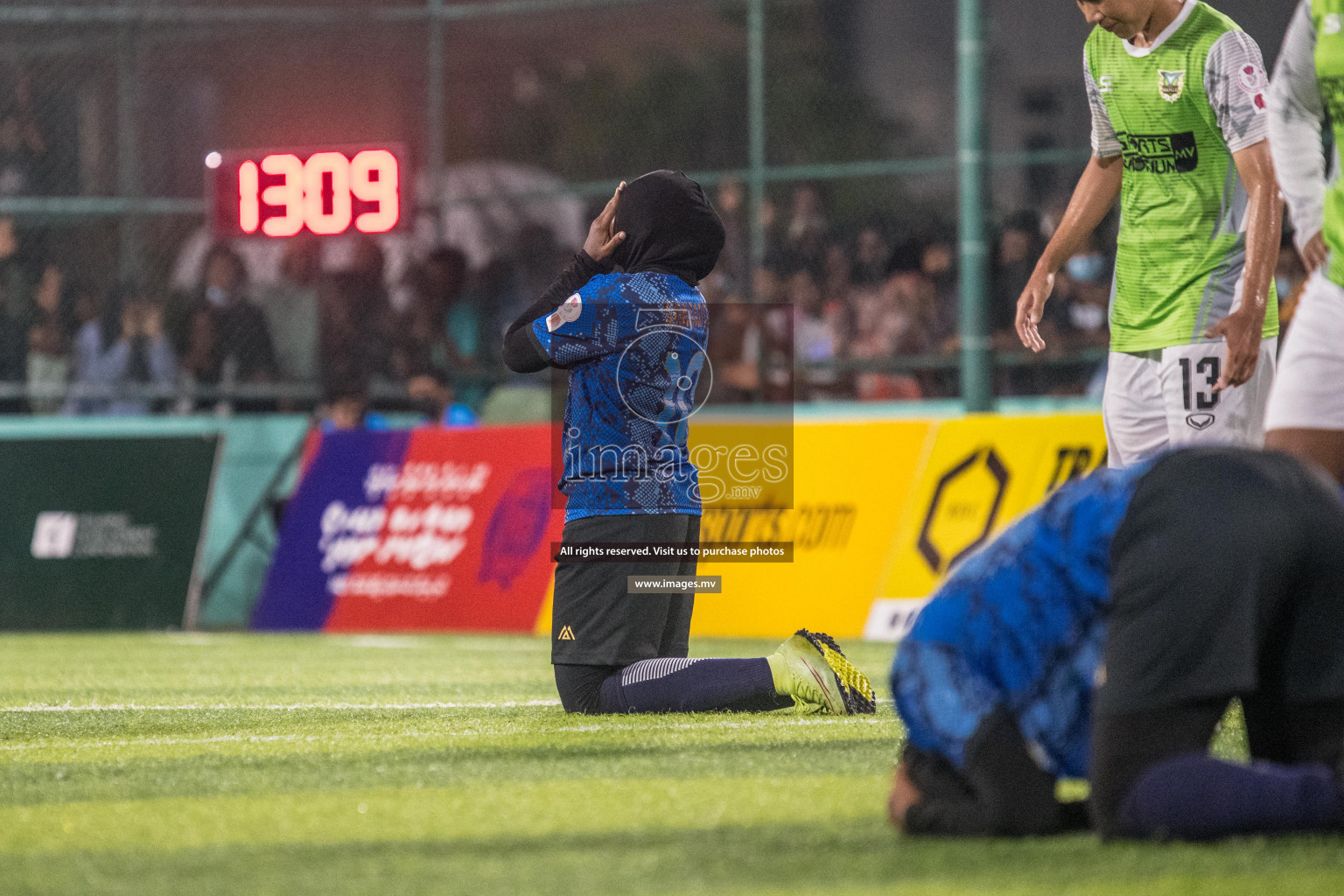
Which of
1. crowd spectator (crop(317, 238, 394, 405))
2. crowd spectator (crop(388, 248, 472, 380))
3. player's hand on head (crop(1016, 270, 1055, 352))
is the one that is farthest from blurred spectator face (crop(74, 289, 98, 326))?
player's hand on head (crop(1016, 270, 1055, 352))

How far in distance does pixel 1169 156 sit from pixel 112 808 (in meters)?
3.68

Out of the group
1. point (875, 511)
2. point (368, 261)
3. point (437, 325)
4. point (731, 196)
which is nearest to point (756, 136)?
point (731, 196)

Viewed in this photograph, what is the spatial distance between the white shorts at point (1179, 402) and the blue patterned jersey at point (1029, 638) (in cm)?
230

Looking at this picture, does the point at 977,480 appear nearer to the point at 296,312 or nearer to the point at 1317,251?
the point at 1317,251

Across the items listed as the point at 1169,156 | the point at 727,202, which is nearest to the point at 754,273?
the point at 727,202

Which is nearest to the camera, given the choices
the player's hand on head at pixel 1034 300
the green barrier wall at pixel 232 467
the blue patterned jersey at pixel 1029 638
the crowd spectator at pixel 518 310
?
the blue patterned jersey at pixel 1029 638

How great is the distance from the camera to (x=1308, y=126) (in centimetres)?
502

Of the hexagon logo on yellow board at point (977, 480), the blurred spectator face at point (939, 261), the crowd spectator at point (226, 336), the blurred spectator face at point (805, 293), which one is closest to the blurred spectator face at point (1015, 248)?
the blurred spectator face at point (939, 261)

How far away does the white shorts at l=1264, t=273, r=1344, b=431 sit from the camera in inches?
192

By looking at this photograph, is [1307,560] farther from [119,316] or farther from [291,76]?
[291,76]

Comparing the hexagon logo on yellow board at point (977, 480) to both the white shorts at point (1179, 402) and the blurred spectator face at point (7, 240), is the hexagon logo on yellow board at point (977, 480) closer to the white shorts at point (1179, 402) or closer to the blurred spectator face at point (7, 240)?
the white shorts at point (1179, 402)

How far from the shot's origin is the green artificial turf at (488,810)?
3.34m

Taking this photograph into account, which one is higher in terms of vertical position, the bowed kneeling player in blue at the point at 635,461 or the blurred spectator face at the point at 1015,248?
the blurred spectator face at the point at 1015,248

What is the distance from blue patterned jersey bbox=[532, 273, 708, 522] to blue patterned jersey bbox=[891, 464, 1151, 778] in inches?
92.9
